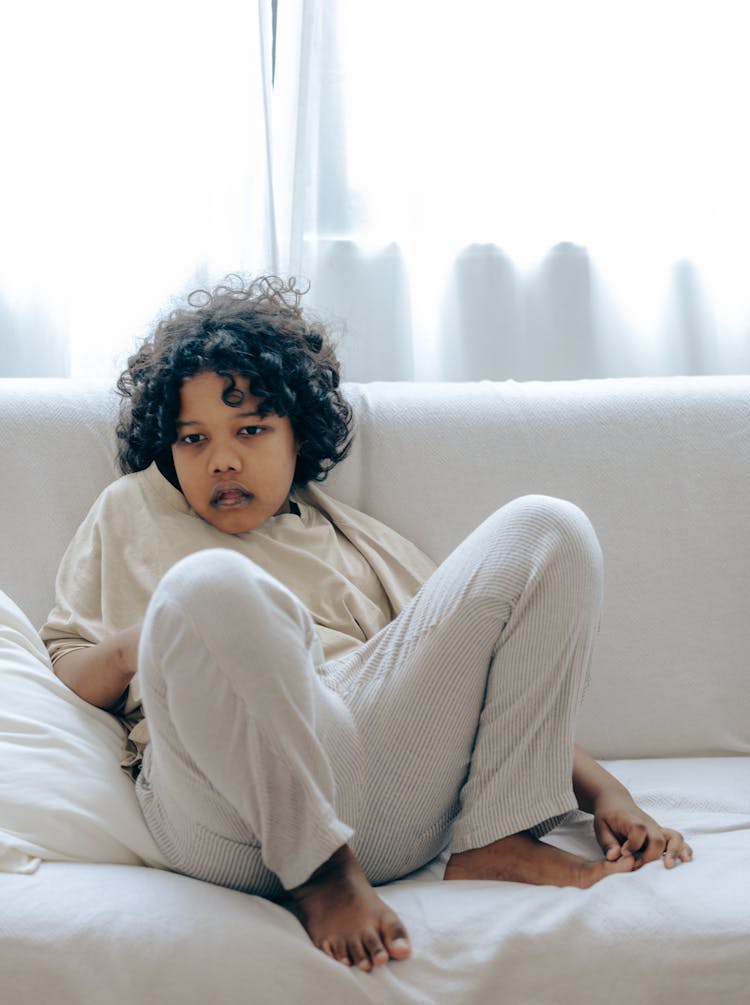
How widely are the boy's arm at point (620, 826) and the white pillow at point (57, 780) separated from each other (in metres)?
0.45

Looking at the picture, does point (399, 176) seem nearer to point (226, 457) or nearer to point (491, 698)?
point (226, 457)

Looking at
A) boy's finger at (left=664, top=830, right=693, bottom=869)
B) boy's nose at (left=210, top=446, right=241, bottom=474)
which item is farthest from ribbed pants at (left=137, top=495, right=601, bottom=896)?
boy's nose at (left=210, top=446, right=241, bottom=474)

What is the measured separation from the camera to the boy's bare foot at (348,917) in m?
0.93

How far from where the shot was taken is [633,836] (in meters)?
1.12

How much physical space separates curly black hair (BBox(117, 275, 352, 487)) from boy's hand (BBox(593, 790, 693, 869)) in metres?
0.60

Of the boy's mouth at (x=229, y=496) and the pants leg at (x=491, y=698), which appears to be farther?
the boy's mouth at (x=229, y=496)

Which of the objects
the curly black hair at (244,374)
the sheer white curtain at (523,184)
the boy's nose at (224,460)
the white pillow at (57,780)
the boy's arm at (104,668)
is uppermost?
the sheer white curtain at (523,184)

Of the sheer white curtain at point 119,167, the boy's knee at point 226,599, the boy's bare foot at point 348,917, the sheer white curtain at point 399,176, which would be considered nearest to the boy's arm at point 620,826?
the boy's bare foot at point 348,917

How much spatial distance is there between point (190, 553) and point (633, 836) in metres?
0.62

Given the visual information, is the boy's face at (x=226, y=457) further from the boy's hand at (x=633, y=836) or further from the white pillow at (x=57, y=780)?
the boy's hand at (x=633, y=836)

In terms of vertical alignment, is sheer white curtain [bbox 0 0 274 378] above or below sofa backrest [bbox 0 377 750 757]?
above

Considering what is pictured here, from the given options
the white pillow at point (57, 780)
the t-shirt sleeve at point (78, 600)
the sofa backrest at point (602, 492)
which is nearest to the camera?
the white pillow at point (57, 780)

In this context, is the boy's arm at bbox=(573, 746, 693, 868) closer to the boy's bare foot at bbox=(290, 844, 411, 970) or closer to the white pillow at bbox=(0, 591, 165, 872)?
the boy's bare foot at bbox=(290, 844, 411, 970)

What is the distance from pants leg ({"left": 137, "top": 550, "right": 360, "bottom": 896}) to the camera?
917 millimetres
